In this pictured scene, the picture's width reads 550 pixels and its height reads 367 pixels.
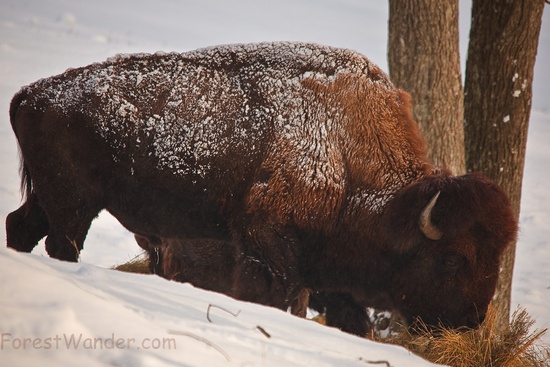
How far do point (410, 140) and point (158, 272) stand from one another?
246 cm

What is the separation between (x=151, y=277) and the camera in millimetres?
3529

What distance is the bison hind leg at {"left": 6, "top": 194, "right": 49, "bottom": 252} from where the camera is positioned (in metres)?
5.29

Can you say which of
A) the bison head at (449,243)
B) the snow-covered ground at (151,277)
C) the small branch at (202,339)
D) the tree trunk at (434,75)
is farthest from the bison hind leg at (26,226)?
the tree trunk at (434,75)

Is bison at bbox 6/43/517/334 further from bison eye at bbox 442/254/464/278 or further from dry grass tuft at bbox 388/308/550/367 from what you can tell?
dry grass tuft at bbox 388/308/550/367

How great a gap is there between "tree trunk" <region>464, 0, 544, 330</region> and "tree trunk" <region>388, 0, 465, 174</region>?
56cm

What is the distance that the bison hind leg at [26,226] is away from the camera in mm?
5289

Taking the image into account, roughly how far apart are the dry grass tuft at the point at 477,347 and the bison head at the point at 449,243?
108mm

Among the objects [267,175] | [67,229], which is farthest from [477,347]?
[67,229]

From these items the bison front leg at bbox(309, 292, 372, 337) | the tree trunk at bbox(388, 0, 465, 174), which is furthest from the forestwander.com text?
the tree trunk at bbox(388, 0, 465, 174)

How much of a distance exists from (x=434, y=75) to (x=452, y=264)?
203 cm

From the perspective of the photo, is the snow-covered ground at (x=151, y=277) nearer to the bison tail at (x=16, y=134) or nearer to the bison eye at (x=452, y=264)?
the bison tail at (x=16, y=134)

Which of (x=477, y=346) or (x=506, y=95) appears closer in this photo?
(x=477, y=346)

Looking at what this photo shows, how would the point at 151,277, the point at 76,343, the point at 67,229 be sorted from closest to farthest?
the point at 76,343 < the point at 151,277 < the point at 67,229

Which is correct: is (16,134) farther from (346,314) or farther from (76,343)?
(76,343)
